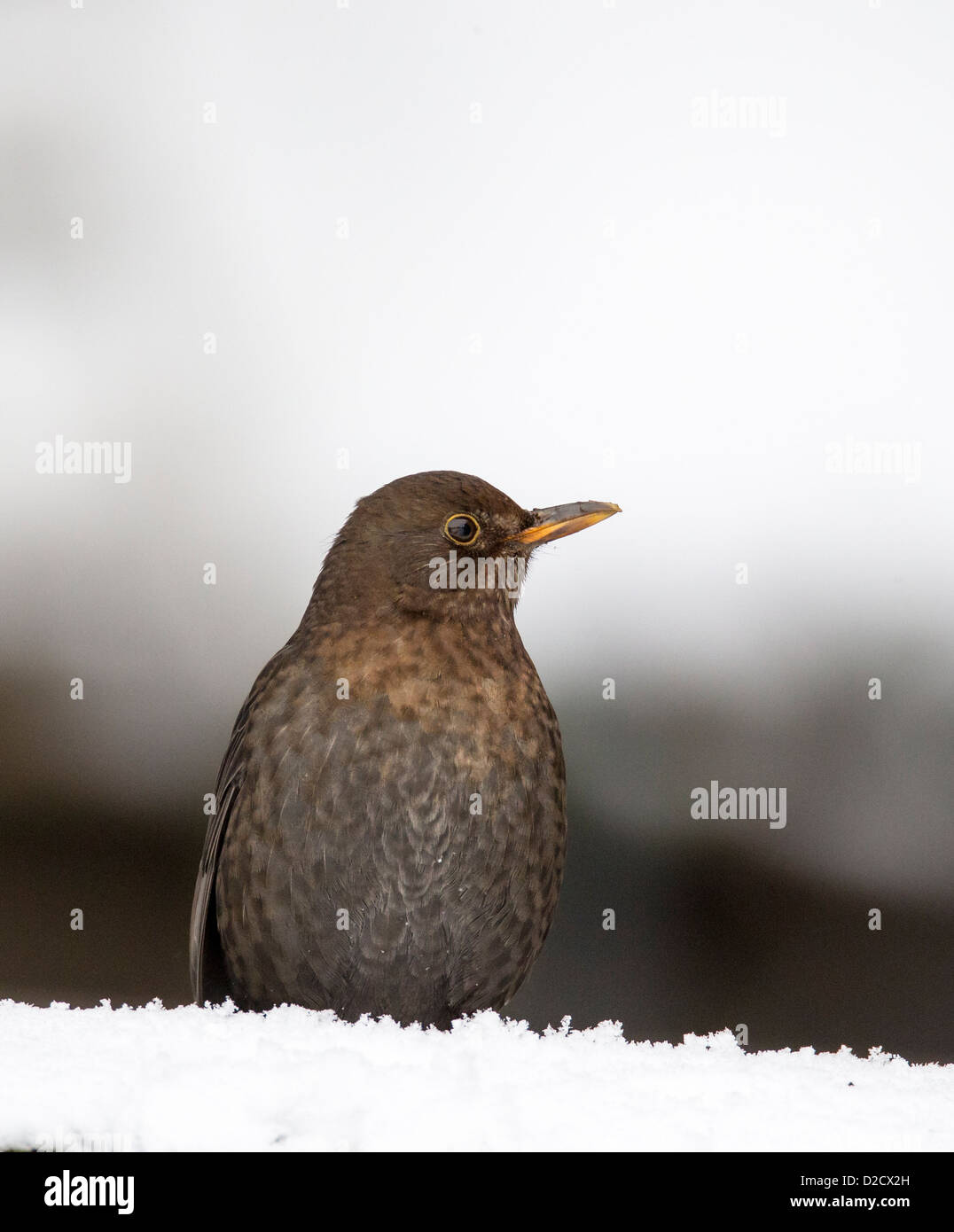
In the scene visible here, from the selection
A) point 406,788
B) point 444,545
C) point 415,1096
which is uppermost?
point 444,545

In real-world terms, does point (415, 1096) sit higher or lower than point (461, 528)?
lower

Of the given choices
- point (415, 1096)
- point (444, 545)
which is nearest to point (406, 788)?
point (444, 545)

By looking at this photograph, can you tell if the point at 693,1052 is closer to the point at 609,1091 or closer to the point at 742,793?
the point at 609,1091

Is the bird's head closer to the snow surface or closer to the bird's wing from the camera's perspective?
the bird's wing

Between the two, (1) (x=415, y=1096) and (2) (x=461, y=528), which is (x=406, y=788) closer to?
(2) (x=461, y=528)

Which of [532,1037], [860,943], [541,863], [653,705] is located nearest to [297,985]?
[541,863]

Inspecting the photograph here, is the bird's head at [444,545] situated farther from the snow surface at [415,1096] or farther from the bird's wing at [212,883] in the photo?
the snow surface at [415,1096]
